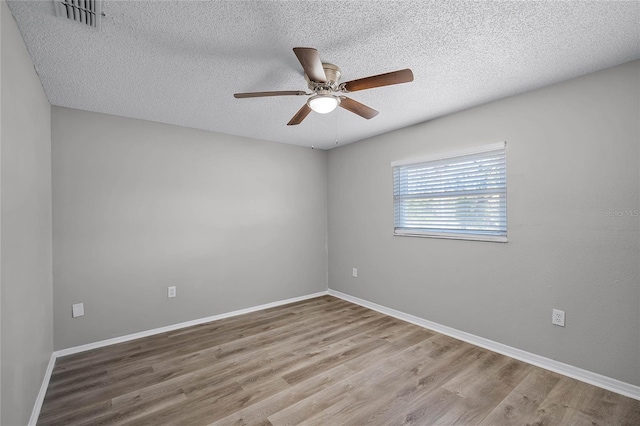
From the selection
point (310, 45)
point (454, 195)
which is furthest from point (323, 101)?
point (454, 195)

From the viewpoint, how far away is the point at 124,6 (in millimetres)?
1416

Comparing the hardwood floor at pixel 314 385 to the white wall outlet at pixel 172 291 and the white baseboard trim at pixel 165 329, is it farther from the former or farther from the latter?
the white wall outlet at pixel 172 291

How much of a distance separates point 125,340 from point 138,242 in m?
0.98

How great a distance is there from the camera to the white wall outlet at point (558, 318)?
87.7 inches

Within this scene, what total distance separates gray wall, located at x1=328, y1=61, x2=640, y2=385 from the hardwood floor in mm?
285

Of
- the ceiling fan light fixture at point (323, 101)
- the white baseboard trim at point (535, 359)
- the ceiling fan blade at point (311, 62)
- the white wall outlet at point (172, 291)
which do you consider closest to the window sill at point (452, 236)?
the white baseboard trim at point (535, 359)

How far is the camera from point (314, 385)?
2088 mm

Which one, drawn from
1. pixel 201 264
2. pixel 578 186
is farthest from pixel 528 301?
pixel 201 264

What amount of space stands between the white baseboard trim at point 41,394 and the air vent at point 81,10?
89.4 inches

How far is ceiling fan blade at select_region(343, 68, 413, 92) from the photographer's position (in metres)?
1.61

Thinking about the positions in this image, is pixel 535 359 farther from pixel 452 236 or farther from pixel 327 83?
pixel 327 83

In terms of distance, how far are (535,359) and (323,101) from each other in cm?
268

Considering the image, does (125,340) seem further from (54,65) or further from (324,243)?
(324,243)

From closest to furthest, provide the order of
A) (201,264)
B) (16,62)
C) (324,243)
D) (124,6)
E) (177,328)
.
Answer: (124,6)
(16,62)
(177,328)
(201,264)
(324,243)
